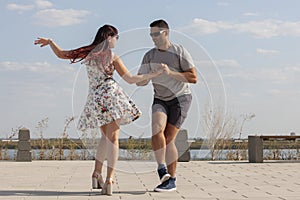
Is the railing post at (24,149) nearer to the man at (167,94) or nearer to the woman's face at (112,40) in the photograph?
the man at (167,94)

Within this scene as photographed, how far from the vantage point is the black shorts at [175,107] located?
20.9ft

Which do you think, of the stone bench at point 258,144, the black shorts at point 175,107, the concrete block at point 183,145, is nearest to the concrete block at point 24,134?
the concrete block at point 183,145

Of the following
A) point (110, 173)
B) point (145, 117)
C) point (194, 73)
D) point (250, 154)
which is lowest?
point (250, 154)

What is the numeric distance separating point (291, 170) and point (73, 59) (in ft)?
16.2

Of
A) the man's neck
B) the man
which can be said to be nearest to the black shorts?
the man

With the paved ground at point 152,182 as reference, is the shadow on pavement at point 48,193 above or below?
above

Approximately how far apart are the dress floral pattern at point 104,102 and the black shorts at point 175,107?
0.34m

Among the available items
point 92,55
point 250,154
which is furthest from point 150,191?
point 250,154

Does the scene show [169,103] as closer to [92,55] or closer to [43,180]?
[92,55]

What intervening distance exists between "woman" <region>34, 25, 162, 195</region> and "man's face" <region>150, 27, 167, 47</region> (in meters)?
0.43

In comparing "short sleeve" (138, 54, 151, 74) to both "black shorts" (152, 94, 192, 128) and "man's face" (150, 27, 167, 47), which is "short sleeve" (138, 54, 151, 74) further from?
"black shorts" (152, 94, 192, 128)

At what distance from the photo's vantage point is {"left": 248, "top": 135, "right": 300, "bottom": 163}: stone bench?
11617mm

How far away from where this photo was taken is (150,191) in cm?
646

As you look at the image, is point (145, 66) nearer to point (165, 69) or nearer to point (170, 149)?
point (165, 69)
